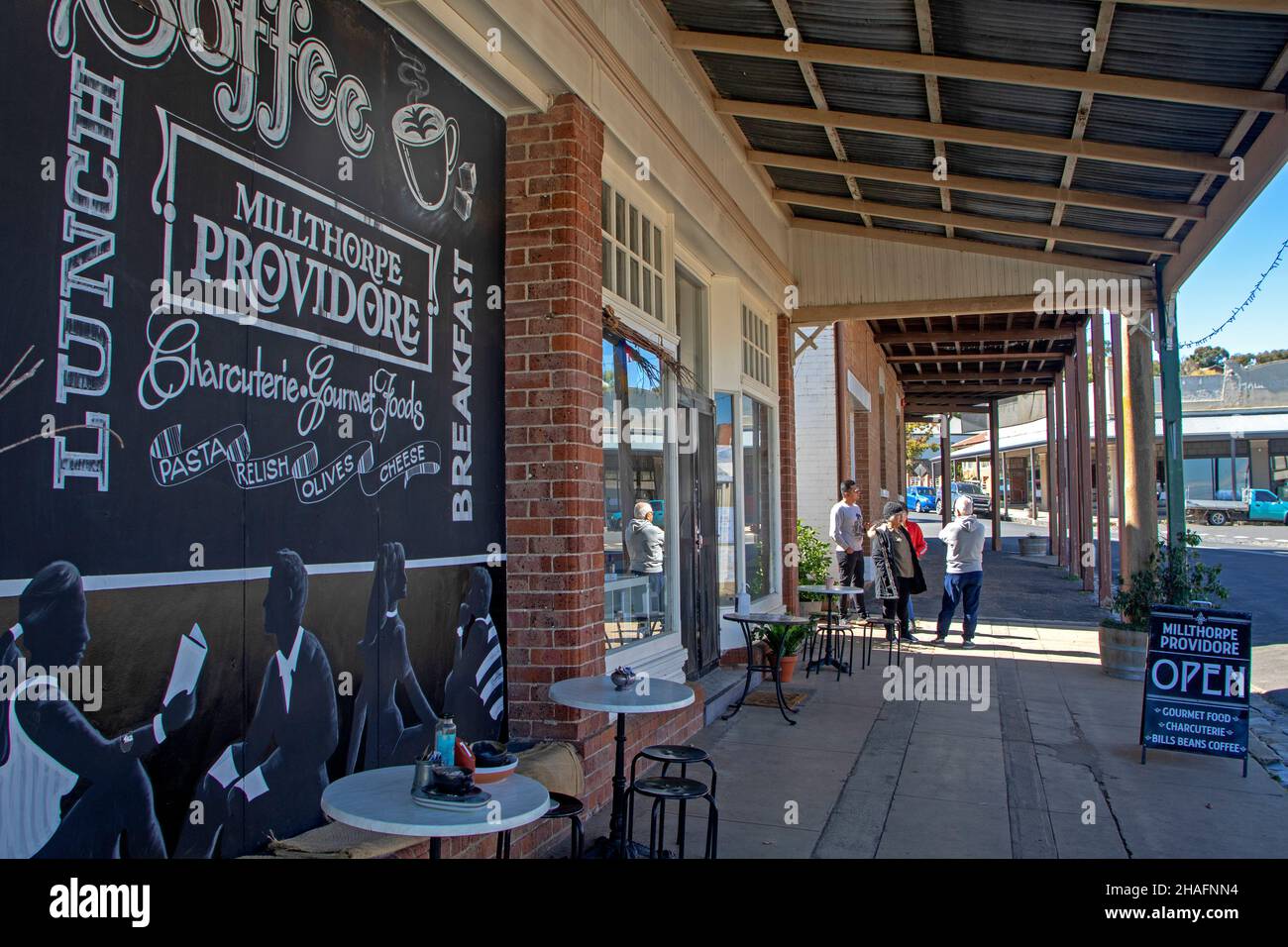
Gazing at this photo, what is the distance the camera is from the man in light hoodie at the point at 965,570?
1133cm

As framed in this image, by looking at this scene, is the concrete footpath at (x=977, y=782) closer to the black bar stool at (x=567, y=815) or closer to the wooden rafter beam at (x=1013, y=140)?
the black bar stool at (x=567, y=815)

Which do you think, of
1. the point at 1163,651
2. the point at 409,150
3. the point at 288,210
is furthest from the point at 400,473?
the point at 1163,651

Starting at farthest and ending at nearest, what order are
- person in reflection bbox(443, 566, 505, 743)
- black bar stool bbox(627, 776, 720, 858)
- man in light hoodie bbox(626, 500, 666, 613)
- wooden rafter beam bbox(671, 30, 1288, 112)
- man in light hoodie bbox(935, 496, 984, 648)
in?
1. man in light hoodie bbox(935, 496, 984, 648)
2. man in light hoodie bbox(626, 500, 666, 613)
3. wooden rafter beam bbox(671, 30, 1288, 112)
4. person in reflection bbox(443, 566, 505, 743)
5. black bar stool bbox(627, 776, 720, 858)

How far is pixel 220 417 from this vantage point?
293 cm

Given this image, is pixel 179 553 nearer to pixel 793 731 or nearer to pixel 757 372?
pixel 793 731

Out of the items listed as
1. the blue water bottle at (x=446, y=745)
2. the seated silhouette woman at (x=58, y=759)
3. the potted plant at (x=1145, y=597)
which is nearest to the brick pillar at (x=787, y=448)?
the potted plant at (x=1145, y=597)

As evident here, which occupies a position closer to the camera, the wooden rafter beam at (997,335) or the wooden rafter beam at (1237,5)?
the wooden rafter beam at (1237,5)

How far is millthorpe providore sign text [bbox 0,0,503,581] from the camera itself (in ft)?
7.88

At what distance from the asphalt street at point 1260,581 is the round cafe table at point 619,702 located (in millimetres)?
7354

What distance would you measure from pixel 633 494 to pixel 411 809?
13.1 feet

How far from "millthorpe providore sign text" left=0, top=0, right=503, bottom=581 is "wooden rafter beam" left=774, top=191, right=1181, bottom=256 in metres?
5.84

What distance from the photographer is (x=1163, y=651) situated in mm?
6586
